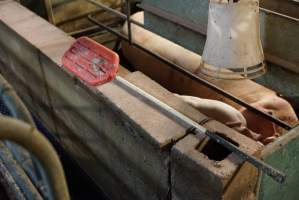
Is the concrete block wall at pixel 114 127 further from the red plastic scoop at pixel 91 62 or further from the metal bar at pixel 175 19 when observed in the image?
the metal bar at pixel 175 19

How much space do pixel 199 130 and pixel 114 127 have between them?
33.0 inches

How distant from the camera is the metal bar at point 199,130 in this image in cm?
202

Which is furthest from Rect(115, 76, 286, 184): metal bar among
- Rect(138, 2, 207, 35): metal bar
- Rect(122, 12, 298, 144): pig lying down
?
Rect(138, 2, 207, 35): metal bar

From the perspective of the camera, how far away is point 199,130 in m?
2.48

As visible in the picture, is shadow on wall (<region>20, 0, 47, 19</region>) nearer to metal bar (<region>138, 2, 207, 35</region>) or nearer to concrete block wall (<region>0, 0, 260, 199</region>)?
concrete block wall (<region>0, 0, 260, 199</region>)

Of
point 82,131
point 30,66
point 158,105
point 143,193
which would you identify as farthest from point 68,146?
point 158,105

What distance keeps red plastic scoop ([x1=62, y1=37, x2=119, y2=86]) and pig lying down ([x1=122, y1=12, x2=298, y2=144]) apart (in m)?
0.84

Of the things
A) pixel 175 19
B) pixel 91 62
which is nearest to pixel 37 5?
pixel 175 19

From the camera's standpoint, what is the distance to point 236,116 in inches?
139

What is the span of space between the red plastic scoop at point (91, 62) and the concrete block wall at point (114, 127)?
8 centimetres

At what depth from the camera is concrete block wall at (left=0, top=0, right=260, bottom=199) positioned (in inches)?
94.3

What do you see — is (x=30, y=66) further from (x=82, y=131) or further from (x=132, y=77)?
(x=132, y=77)

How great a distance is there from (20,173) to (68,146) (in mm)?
2018

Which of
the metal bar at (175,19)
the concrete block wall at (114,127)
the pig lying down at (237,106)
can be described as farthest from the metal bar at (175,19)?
the concrete block wall at (114,127)
